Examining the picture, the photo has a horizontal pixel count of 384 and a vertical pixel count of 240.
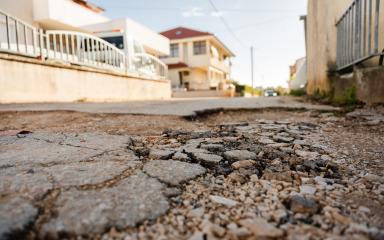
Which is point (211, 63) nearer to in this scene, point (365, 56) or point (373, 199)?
point (365, 56)

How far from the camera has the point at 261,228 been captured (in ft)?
2.04

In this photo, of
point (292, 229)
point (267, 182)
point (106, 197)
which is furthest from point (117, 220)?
point (267, 182)

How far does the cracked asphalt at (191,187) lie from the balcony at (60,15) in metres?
10.6

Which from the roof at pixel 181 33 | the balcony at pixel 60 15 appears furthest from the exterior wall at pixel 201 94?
the roof at pixel 181 33

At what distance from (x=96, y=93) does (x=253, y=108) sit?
12.8 ft

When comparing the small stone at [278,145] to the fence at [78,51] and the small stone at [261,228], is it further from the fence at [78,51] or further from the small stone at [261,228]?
the fence at [78,51]

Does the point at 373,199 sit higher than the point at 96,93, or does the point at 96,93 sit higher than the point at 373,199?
the point at 96,93

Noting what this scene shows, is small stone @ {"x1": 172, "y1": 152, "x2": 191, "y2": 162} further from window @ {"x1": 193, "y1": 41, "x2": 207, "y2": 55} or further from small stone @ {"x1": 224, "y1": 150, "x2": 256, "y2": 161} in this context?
window @ {"x1": 193, "y1": 41, "x2": 207, "y2": 55}

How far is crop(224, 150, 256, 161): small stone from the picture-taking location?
1188mm

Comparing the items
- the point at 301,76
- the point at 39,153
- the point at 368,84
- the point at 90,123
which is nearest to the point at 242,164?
the point at 39,153

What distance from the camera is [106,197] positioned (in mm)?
729

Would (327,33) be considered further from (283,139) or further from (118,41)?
(118,41)

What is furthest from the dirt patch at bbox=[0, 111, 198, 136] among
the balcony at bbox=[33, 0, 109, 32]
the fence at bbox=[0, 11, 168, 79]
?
the balcony at bbox=[33, 0, 109, 32]

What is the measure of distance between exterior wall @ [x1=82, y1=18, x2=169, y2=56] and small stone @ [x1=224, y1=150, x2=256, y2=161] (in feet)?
41.0
